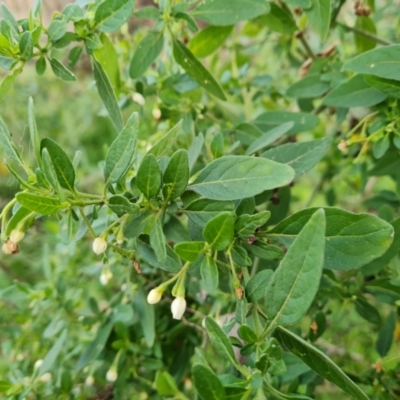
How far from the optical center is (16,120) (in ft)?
6.09

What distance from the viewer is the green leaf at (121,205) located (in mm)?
418

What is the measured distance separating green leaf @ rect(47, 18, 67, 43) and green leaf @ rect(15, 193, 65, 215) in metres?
0.20

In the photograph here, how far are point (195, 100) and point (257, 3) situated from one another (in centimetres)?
21

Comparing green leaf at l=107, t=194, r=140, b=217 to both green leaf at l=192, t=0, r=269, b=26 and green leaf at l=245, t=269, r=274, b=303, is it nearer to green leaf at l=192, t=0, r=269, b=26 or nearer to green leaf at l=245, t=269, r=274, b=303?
green leaf at l=245, t=269, r=274, b=303

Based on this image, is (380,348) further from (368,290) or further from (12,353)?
(12,353)

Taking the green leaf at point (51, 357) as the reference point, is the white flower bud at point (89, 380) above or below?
below

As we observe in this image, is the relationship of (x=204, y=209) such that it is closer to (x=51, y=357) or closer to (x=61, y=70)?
(x=61, y=70)

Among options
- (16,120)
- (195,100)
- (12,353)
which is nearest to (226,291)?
Answer: (195,100)

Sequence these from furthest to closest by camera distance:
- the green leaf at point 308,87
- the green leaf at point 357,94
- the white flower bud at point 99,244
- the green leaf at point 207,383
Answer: the green leaf at point 308,87 → the green leaf at point 357,94 → the white flower bud at point 99,244 → the green leaf at point 207,383

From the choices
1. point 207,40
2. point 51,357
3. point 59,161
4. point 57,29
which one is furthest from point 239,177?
point 51,357

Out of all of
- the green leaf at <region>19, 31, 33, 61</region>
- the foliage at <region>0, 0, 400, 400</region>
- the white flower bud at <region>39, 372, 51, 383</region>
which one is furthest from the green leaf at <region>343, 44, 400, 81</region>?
the white flower bud at <region>39, 372, 51, 383</region>

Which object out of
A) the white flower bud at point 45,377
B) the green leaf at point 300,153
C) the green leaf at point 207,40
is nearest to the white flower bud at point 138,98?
the green leaf at point 207,40

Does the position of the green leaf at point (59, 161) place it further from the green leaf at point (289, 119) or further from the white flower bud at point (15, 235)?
the green leaf at point (289, 119)

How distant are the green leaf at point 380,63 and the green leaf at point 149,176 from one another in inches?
8.8
